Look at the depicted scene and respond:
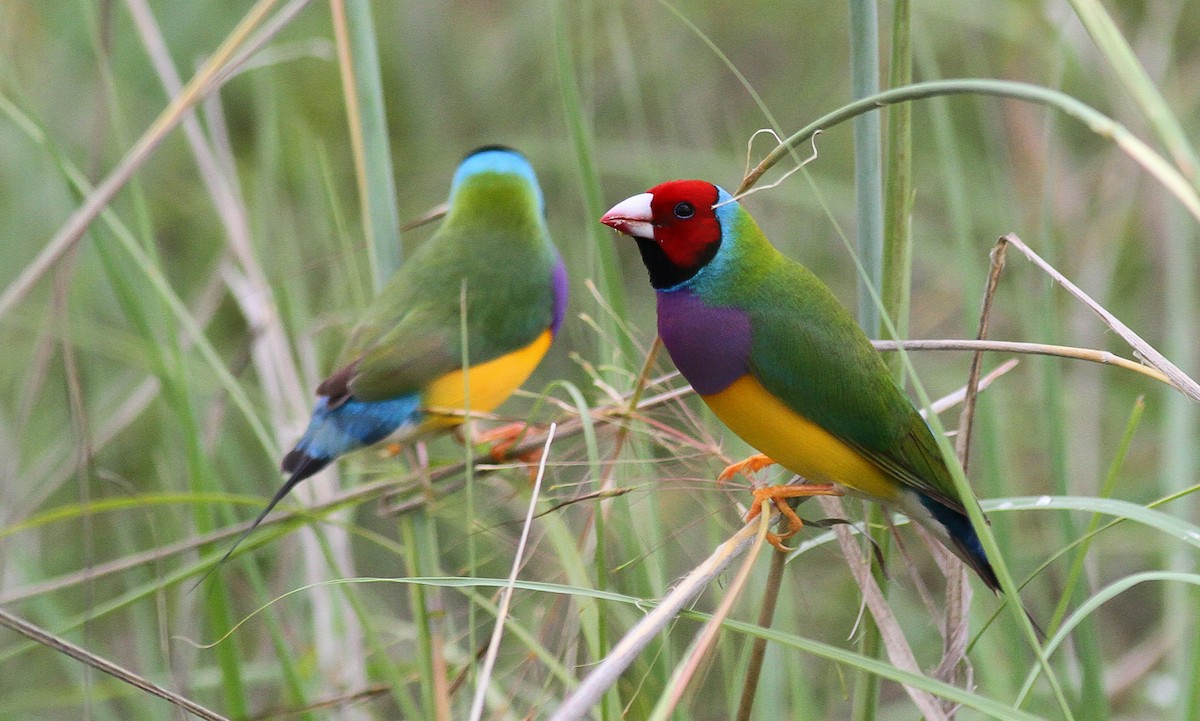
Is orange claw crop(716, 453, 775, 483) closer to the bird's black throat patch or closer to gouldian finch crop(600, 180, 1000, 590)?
gouldian finch crop(600, 180, 1000, 590)

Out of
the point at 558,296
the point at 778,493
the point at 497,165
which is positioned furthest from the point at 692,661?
the point at 497,165

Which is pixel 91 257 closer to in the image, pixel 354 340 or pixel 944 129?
pixel 354 340

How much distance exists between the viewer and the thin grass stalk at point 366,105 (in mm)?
2299

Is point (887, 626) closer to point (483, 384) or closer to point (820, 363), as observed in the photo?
point (820, 363)

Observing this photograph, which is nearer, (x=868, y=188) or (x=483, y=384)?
(x=868, y=188)

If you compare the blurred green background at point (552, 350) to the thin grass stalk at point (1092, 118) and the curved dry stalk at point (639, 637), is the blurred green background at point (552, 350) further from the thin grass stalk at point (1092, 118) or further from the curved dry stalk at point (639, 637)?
the thin grass stalk at point (1092, 118)

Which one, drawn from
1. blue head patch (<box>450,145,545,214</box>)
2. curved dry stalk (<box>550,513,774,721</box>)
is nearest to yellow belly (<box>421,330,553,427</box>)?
blue head patch (<box>450,145,545,214</box>)

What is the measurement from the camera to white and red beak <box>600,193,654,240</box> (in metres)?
2.07

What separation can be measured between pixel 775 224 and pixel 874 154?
2768 millimetres

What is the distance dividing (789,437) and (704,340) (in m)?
0.22

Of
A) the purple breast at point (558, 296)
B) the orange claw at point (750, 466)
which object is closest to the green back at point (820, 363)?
the orange claw at point (750, 466)

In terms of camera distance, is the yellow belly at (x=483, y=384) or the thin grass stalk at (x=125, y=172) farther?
the yellow belly at (x=483, y=384)

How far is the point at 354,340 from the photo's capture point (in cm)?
281

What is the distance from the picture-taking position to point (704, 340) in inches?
81.7
